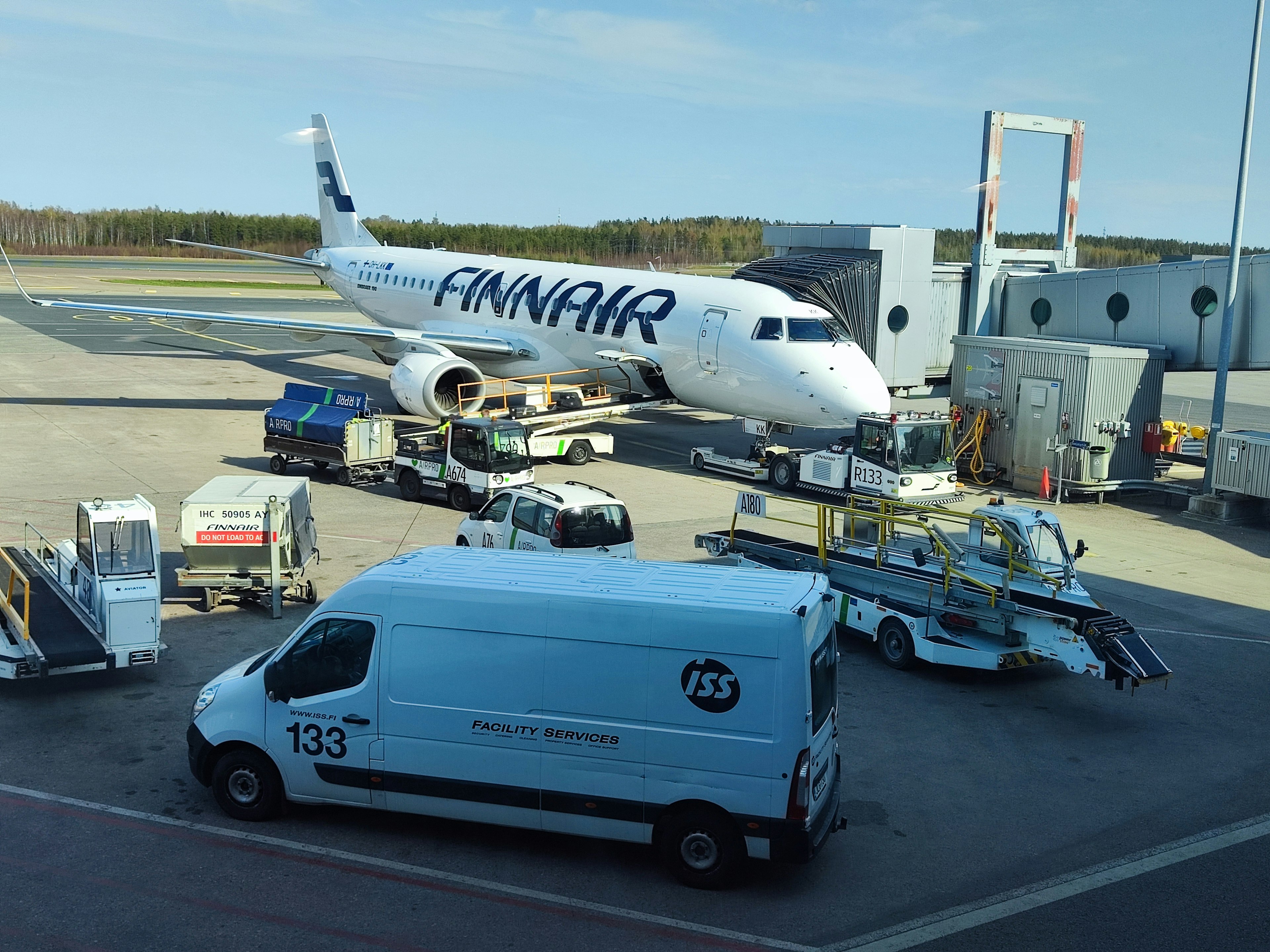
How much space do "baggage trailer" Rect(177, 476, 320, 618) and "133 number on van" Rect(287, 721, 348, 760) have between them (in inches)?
255

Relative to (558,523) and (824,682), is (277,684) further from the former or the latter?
(558,523)

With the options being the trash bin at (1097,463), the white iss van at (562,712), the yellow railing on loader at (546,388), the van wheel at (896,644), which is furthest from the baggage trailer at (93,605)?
the trash bin at (1097,463)

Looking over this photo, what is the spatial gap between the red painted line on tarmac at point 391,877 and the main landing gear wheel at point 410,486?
45.5 feet

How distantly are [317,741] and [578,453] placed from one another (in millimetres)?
18906

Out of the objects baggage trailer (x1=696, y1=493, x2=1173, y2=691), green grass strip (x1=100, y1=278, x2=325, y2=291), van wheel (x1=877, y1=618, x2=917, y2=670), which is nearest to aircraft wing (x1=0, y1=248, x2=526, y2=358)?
baggage trailer (x1=696, y1=493, x2=1173, y2=691)

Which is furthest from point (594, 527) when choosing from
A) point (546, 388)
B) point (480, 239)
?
point (480, 239)

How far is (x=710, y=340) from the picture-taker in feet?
90.7

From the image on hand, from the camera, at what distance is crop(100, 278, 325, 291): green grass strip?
9050cm

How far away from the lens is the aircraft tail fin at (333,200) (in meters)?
44.4

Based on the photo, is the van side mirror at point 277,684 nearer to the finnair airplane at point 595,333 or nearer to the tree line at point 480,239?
the finnair airplane at point 595,333

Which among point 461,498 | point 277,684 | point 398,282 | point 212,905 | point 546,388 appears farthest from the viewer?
point 398,282

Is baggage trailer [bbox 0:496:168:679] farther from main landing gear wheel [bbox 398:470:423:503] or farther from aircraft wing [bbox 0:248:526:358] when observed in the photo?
aircraft wing [bbox 0:248:526:358]

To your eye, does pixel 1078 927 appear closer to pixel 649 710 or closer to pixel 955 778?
Answer: pixel 955 778

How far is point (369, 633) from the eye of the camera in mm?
10195
